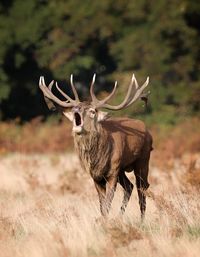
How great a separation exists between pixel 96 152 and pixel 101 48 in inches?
1035

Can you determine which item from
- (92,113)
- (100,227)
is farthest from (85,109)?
(100,227)

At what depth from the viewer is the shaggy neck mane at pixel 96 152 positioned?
1198 cm

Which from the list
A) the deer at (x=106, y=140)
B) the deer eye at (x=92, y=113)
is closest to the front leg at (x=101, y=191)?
the deer at (x=106, y=140)

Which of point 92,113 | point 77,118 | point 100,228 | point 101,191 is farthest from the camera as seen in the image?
Result: point 101,191

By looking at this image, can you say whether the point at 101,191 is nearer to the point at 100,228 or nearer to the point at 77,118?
the point at 77,118

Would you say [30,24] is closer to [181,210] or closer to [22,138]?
[22,138]

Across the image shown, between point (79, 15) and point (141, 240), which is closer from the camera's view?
point (141, 240)

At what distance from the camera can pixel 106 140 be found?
12164 mm

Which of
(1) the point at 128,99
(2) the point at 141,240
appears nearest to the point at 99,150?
(1) the point at 128,99

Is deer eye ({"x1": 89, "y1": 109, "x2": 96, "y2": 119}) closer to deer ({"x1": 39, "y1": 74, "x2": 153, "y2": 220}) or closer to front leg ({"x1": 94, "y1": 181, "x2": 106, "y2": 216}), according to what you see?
deer ({"x1": 39, "y1": 74, "x2": 153, "y2": 220})

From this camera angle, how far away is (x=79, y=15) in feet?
120

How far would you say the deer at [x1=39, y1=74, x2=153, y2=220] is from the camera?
465 inches

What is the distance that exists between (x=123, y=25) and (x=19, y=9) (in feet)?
14.2

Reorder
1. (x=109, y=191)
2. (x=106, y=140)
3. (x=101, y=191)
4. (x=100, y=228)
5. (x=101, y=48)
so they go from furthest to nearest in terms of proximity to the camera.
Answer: (x=101, y=48)
(x=101, y=191)
(x=106, y=140)
(x=109, y=191)
(x=100, y=228)
